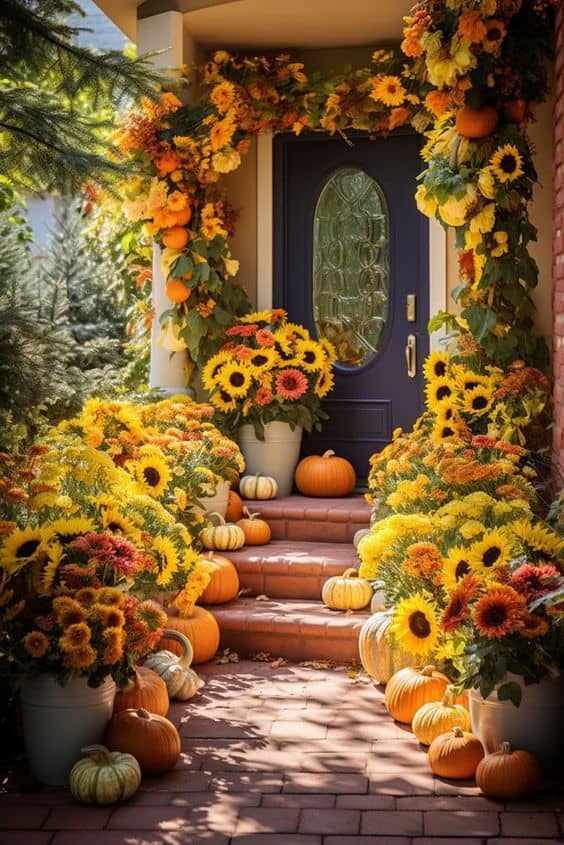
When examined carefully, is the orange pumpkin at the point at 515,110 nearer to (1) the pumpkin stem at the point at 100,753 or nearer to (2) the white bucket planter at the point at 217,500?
(2) the white bucket planter at the point at 217,500

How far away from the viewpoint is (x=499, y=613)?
3.94m

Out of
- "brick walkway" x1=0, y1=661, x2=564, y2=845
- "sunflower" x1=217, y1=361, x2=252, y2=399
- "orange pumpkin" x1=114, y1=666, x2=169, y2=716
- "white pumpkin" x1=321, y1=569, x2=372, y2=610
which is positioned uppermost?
"sunflower" x1=217, y1=361, x2=252, y2=399

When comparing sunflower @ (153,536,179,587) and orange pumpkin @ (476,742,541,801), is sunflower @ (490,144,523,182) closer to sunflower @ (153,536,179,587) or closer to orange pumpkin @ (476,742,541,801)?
sunflower @ (153,536,179,587)

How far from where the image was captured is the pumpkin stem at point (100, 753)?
405cm

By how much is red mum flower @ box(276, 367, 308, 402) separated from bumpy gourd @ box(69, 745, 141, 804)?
3.67m

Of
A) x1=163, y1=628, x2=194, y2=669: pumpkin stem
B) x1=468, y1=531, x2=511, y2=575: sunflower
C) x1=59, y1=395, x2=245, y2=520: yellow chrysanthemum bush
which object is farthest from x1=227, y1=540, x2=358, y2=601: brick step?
x1=468, y1=531, x2=511, y2=575: sunflower

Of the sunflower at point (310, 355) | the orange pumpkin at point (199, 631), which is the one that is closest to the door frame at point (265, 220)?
the sunflower at point (310, 355)

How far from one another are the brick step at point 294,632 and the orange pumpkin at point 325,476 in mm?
1594

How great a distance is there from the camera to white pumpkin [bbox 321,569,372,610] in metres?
6.06

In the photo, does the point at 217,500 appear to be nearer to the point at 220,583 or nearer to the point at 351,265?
the point at 220,583

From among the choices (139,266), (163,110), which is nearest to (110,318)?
(139,266)

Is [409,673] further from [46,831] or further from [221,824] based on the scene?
[46,831]

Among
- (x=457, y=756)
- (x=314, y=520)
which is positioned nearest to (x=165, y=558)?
(x=457, y=756)

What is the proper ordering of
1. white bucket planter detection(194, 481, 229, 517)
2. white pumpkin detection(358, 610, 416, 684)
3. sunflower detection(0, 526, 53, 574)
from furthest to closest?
white bucket planter detection(194, 481, 229, 517)
white pumpkin detection(358, 610, 416, 684)
sunflower detection(0, 526, 53, 574)
